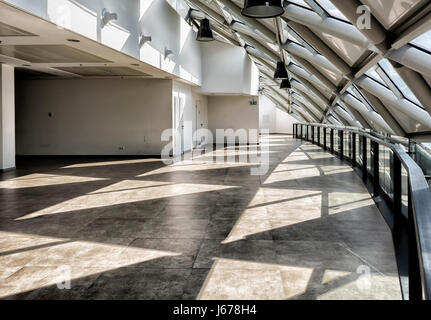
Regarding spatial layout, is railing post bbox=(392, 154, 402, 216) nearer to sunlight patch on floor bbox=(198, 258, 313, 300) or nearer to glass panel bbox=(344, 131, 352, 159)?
sunlight patch on floor bbox=(198, 258, 313, 300)

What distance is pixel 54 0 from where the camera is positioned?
7102mm

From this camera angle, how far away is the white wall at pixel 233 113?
1018 inches

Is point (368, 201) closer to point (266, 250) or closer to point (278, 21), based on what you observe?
point (266, 250)

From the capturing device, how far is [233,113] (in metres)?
26.0

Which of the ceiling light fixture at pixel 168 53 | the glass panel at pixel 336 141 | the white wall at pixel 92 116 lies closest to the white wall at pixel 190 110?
the white wall at pixel 92 116

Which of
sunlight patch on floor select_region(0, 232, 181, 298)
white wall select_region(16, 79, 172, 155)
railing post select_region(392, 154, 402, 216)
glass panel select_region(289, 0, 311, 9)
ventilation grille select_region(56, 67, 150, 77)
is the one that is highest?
glass panel select_region(289, 0, 311, 9)

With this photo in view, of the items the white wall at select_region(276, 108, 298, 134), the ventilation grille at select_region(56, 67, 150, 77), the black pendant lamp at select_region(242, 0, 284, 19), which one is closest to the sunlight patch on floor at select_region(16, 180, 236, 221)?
the black pendant lamp at select_region(242, 0, 284, 19)

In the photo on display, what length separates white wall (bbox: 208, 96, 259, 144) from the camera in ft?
84.8

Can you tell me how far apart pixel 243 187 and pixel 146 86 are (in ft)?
32.3

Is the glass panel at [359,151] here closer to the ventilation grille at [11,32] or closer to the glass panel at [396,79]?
the glass panel at [396,79]

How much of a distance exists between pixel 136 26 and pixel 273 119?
39.1 metres

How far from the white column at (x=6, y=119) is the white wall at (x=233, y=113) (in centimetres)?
1460

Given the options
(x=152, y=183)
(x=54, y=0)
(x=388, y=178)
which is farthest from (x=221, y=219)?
(x=54, y=0)

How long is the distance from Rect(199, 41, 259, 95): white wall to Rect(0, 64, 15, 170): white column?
1085 centimetres
